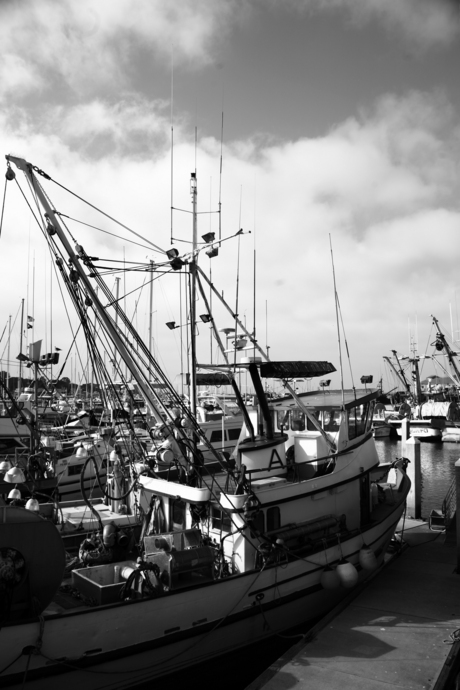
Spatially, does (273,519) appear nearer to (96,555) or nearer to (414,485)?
(96,555)

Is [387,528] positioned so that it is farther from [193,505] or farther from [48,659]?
[48,659]

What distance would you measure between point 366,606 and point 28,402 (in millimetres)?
33091

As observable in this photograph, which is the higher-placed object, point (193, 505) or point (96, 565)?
point (193, 505)

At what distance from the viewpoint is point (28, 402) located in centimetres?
3869

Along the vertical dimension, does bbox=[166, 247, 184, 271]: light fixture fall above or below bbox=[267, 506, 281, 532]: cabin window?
above

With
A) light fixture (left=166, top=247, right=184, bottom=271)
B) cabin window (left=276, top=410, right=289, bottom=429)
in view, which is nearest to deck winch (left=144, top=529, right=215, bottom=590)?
cabin window (left=276, top=410, right=289, bottom=429)

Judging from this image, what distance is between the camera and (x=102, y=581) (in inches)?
382

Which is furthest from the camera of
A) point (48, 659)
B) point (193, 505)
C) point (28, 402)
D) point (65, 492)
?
point (28, 402)

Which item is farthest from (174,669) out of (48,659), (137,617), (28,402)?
(28,402)

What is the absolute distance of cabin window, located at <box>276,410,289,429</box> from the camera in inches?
558

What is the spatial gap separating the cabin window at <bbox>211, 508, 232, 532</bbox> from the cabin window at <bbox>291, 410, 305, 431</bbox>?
156 inches

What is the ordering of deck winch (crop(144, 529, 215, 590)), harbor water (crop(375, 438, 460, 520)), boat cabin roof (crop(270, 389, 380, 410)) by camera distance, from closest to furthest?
deck winch (crop(144, 529, 215, 590)), boat cabin roof (crop(270, 389, 380, 410)), harbor water (crop(375, 438, 460, 520))

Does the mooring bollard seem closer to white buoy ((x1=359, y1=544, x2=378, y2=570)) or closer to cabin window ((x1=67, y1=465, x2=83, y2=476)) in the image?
white buoy ((x1=359, y1=544, x2=378, y2=570))

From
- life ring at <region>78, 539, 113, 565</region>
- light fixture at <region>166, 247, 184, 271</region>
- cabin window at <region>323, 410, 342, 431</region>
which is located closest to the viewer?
life ring at <region>78, 539, 113, 565</region>
